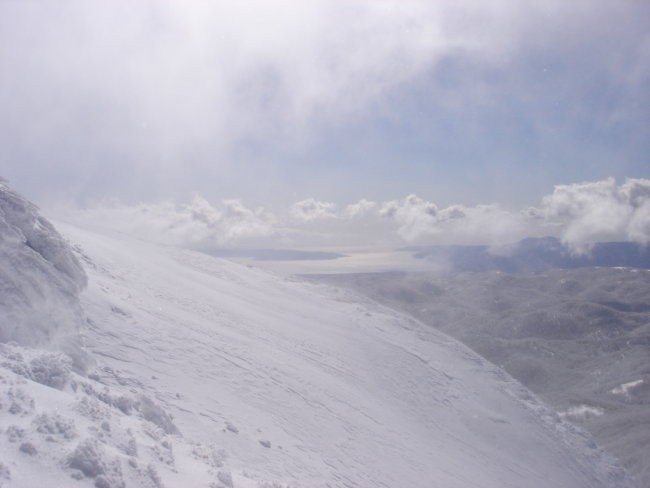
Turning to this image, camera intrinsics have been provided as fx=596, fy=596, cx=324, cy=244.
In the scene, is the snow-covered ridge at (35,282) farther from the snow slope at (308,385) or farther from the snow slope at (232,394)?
the snow slope at (308,385)

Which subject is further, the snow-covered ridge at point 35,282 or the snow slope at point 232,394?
the snow-covered ridge at point 35,282

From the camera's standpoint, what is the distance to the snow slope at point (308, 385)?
13148 millimetres

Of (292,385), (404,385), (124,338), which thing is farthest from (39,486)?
(404,385)

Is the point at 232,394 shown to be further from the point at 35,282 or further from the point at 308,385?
the point at 35,282

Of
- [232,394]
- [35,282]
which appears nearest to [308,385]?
[232,394]

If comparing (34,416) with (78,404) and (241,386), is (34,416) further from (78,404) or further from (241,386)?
(241,386)

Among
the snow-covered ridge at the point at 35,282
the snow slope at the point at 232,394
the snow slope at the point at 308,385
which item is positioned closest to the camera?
the snow slope at the point at 232,394

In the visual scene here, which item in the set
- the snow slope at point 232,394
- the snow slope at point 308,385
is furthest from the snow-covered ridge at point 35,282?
the snow slope at point 308,385

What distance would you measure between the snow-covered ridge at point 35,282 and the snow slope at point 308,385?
138cm

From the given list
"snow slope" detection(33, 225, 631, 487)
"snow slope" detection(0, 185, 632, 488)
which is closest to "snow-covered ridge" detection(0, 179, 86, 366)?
"snow slope" detection(0, 185, 632, 488)

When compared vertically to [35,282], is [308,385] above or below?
below

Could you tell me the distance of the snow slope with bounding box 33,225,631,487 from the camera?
13.1m

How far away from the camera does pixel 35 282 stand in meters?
11.2

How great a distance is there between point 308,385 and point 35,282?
10.3m
